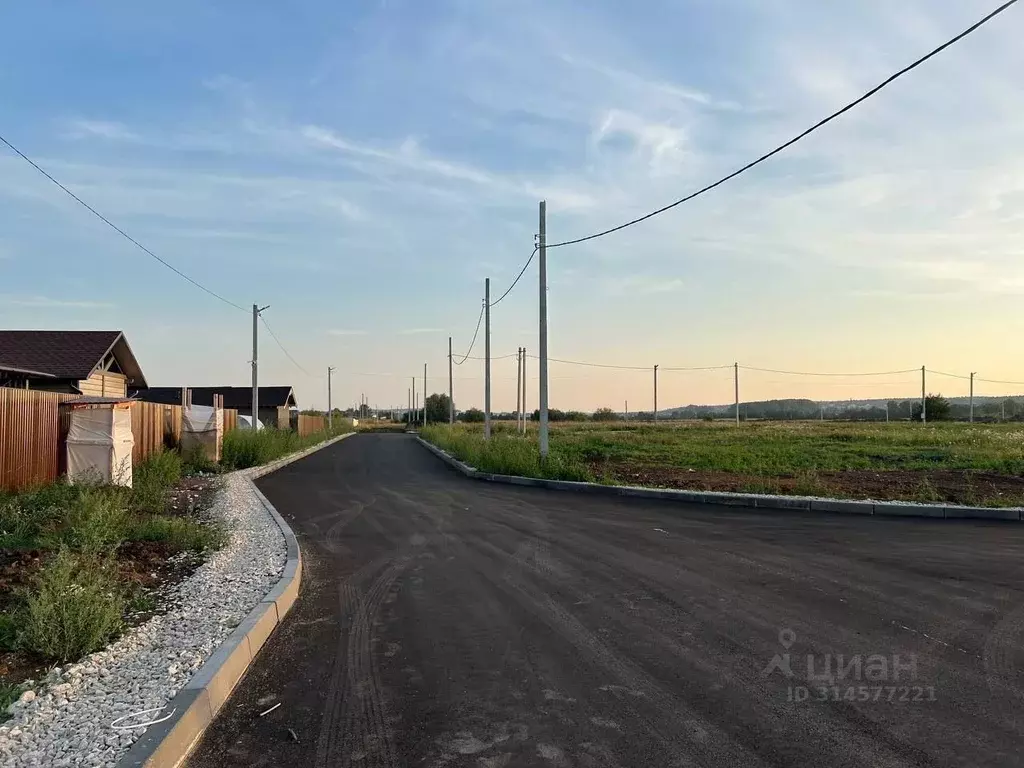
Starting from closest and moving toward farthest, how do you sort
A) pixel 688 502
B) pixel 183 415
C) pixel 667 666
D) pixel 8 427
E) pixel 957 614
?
pixel 667 666 < pixel 957 614 < pixel 8 427 < pixel 688 502 < pixel 183 415

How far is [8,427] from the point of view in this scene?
1205 cm

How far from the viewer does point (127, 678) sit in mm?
4621

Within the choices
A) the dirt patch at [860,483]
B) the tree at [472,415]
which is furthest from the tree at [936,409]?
the dirt patch at [860,483]

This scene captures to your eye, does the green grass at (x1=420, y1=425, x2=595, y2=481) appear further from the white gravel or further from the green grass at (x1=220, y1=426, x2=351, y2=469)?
the white gravel

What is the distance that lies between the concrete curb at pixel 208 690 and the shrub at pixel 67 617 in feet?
2.84

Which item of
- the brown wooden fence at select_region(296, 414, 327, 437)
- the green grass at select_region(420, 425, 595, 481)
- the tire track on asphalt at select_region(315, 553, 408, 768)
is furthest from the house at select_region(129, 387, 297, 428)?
the tire track on asphalt at select_region(315, 553, 408, 768)

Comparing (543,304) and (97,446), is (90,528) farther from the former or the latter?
(543,304)

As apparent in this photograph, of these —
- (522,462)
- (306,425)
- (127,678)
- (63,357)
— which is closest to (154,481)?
(522,462)

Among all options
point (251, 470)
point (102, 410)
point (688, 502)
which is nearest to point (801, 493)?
point (688, 502)

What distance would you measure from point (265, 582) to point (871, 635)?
5.26 meters

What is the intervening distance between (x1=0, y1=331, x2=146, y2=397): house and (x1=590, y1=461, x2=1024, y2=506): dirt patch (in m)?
17.4

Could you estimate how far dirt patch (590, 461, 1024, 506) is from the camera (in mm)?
13789

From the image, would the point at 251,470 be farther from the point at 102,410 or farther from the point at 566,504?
the point at 566,504

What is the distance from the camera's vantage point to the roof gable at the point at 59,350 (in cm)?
2453
